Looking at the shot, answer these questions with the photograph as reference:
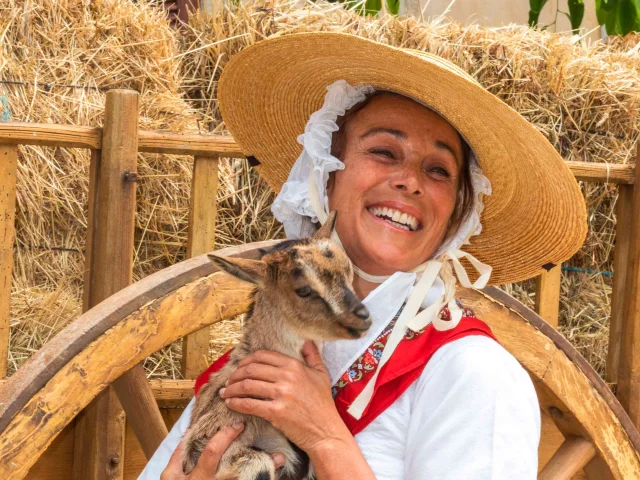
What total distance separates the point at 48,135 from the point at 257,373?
1066 millimetres

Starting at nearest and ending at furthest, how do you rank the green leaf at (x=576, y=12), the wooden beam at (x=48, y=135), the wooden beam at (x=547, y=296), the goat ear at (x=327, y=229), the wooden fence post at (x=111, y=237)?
the goat ear at (x=327, y=229), the wooden beam at (x=48, y=135), the wooden fence post at (x=111, y=237), the wooden beam at (x=547, y=296), the green leaf at (x=576, y=12)

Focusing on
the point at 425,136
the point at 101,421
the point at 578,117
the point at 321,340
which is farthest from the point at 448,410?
the point at 578,117

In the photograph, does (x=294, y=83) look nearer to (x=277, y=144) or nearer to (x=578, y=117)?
(x=277, y=144)

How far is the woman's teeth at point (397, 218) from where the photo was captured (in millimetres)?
2246

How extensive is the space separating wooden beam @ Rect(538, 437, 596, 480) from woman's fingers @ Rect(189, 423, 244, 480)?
55.5 inches

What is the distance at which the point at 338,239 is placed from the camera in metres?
2.23

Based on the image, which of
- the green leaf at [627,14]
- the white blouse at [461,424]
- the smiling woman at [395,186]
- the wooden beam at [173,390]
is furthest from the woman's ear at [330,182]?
the green leaf at [627,14]

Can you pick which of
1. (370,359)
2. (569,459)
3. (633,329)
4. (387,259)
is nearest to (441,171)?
(387,259)

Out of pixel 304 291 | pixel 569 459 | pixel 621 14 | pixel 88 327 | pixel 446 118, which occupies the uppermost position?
pixel 621 14

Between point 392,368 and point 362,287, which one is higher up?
point 362,287

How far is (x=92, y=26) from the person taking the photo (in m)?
3.62

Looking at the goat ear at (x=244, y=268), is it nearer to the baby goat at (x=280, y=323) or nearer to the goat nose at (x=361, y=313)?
the baby goat at (x=280, y=323)

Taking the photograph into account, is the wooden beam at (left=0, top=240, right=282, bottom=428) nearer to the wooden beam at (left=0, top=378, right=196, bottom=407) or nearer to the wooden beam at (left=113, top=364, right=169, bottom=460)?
the wooden beam at (left=113, top=364, right=169, bottom=460)

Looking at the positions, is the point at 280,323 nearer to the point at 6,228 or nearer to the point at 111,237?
the point at 111,237
